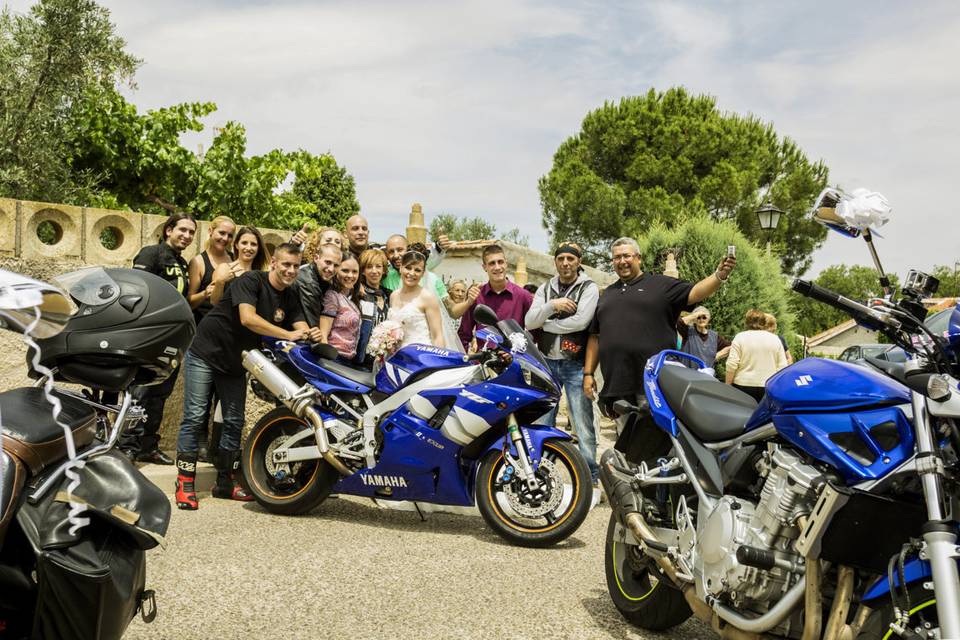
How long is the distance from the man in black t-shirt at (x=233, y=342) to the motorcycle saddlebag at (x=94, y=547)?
373cm

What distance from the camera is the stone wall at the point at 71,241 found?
7.19 metres

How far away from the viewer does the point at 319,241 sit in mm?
6641

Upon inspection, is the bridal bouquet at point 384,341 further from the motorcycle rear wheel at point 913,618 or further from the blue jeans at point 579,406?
the motorcycle rear wheel at point 913,618

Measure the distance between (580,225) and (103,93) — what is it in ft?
83.4

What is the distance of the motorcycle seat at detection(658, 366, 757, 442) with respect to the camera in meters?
3.33

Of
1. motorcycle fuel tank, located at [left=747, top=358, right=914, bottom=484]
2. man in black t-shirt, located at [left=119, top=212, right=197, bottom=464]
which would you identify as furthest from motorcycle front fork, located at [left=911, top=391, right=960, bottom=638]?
man in black t-shirt, located at [left=119, top=212, right=197, bottom=464]

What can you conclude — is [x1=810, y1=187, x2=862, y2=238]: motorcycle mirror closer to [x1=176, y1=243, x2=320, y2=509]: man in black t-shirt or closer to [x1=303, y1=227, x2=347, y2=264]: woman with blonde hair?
[x1=176, y1=243, x2=320, y2=509]: man in black t-shirt

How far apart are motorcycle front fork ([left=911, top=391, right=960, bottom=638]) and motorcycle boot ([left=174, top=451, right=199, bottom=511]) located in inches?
175

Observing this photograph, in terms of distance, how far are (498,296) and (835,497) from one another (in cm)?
459

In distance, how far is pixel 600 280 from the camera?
16.7 m

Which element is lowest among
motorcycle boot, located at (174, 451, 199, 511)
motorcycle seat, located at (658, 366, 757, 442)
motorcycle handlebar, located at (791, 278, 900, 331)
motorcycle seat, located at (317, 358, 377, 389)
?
motorcycle boot, located at (174, 451, 199, 511)

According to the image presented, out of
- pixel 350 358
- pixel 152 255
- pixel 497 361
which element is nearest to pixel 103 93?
pixel 152 255

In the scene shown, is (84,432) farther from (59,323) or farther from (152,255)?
(152,255)

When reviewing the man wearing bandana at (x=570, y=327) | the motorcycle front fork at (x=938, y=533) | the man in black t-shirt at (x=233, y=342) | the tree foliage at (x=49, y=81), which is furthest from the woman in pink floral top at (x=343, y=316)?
the tree foliage at (x=49, y=81)
